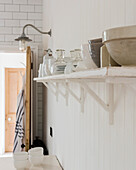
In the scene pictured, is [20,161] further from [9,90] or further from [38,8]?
Answer: [9,90]

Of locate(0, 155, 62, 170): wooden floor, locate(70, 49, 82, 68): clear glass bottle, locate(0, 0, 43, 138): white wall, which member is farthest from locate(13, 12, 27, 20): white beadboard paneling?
locate(70, 49, 82, 68): clear glass bottle

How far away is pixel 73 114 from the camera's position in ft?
5.75

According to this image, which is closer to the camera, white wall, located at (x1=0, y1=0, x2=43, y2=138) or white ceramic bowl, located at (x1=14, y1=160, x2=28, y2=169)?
white ceramic bowl, located at (x1=14, y1=160, x2=28, y2=169)

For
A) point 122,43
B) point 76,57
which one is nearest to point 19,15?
point 76,57

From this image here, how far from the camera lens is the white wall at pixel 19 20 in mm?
3627

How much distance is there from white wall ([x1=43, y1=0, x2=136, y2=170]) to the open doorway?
3.63 meters

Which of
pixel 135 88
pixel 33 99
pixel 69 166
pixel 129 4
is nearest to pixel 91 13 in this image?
pixel 129 4

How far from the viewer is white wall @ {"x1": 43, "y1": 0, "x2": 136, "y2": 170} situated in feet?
3.03

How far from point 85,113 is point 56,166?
0.90m

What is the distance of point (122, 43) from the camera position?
1.89 feet

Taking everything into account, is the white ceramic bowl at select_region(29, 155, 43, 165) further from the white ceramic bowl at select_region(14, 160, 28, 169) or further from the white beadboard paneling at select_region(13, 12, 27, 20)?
the white beadboard paneling at select_region(13, 12, 27, 20)

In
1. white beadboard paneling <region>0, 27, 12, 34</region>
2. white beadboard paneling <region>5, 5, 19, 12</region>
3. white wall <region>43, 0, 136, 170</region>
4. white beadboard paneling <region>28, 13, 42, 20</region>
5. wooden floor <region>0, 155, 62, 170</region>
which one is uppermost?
white beadboard paneling <region>5, 5, 19, 12</region>

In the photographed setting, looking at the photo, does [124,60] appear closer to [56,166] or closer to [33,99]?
[56,166]

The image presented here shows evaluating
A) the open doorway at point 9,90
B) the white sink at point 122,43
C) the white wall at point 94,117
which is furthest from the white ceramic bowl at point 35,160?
the open doorway at point 9,90
